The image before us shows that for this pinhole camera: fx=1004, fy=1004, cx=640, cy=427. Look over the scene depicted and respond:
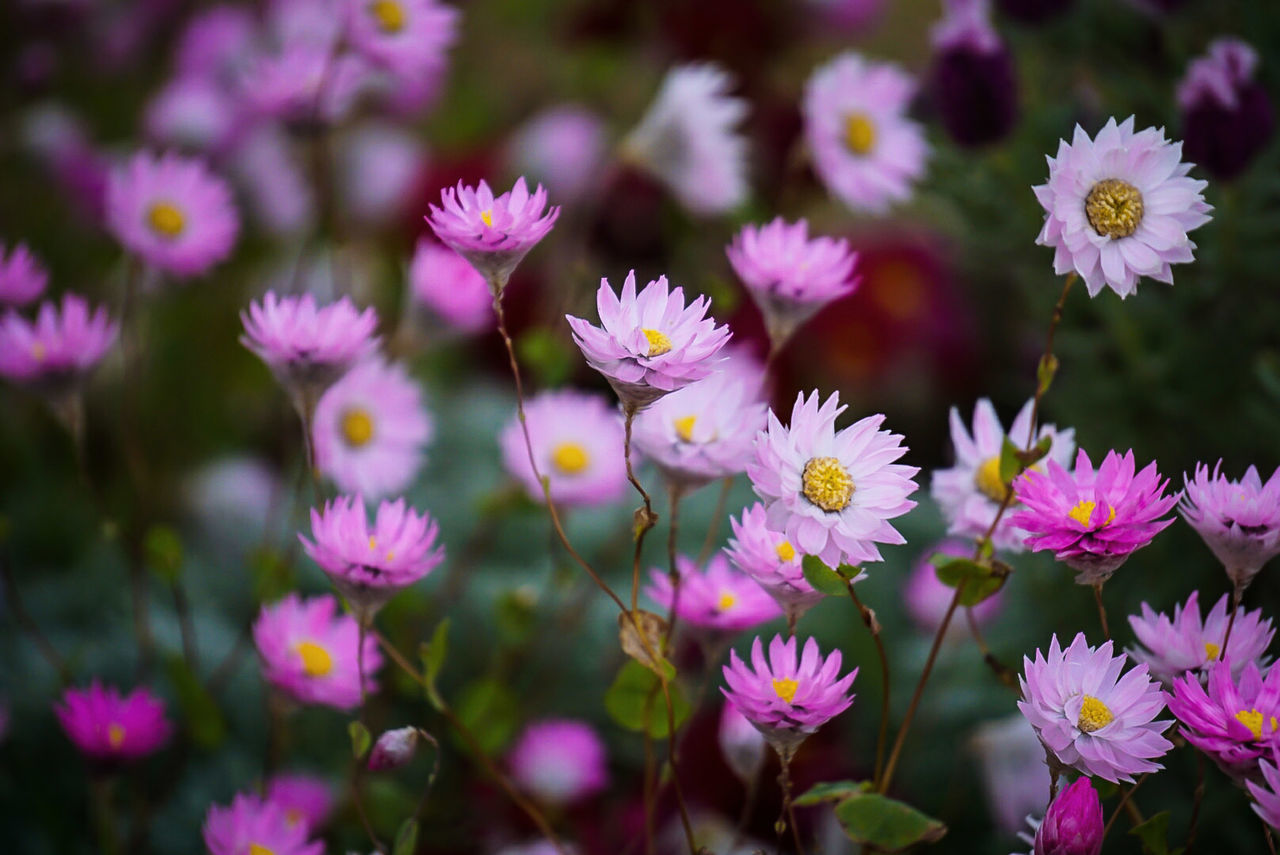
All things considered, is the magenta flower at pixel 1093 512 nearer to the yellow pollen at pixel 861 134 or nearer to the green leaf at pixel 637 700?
the green leaf at pixel 637 700

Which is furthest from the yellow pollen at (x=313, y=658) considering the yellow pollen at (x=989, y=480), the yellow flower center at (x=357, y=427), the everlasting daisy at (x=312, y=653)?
the yellow pollen at (x=989, y=480)

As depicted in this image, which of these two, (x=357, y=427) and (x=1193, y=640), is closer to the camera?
(x=1193, y=640)

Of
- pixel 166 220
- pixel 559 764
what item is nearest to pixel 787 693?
pixel 559 764

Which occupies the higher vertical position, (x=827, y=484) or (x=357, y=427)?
(x=827, y=484)

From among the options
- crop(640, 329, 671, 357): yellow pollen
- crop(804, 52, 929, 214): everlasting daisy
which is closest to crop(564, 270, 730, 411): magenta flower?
crop(640, 329, 671, 357): yellow pollen

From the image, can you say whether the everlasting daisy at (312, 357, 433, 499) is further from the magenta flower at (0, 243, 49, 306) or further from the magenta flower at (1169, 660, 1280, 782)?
the magenta flower at (1169, 660, 1280, 782)

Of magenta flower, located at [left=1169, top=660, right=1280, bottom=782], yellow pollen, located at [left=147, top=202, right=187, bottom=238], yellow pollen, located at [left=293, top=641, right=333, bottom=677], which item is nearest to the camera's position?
magenta flower, located at [left=1169, top=660, right=1280, bottom=782]

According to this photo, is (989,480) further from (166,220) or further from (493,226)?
(166,220)
